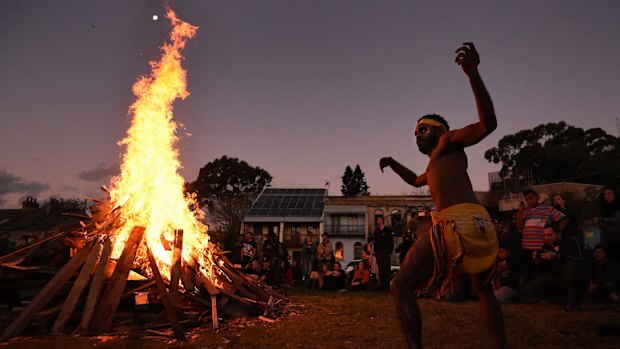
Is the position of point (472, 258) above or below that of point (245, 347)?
above

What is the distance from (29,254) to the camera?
6.70 meters

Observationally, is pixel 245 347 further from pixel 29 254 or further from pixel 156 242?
pixel 29 254

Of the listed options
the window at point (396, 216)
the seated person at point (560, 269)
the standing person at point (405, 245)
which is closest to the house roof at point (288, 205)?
the window at point (396, 216)

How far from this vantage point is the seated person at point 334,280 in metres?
12.4

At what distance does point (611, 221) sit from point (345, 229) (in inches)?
1337

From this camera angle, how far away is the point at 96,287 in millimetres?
5961

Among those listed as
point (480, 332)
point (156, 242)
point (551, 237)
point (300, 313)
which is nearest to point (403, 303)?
point (480, 332)

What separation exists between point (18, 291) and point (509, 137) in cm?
4724

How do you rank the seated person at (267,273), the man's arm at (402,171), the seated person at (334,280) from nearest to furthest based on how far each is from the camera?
the man's arm at (402,171) → the seated person at (334,280) → the seated person at (267,273)

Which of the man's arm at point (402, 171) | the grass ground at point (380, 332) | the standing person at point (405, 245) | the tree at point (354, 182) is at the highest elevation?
the tree at point (354, 182)

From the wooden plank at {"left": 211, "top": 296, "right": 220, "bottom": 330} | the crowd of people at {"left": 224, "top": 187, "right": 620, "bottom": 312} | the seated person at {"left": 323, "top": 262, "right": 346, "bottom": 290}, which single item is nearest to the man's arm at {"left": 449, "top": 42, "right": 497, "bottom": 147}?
the crowd of people at {"left": 224, "top": 187, "right": 620, "bottom": 312}

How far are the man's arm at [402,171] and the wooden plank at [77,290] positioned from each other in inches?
196

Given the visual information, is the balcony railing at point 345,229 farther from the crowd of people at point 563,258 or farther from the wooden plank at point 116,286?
the wooden plank at point 116,286

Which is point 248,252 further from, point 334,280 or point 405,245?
point 405,245
